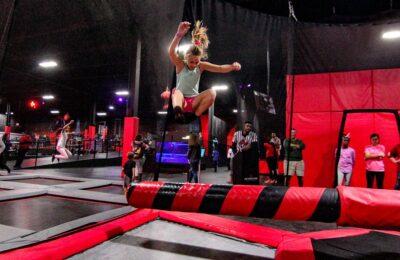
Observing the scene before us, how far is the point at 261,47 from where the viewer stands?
3.80 metres

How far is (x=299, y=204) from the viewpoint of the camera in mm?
1493

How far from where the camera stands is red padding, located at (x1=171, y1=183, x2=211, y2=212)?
1685mm

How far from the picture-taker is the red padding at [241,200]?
157 cm

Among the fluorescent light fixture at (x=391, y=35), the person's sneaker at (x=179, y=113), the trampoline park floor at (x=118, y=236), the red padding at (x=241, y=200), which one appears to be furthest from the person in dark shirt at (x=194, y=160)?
the fluorescent light fixture at (x=391, y=35)

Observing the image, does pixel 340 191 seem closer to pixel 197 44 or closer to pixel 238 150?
pixel 197 44

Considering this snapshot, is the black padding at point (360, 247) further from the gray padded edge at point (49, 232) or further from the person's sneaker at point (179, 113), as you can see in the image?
the gray padded edge at point (49, 232)

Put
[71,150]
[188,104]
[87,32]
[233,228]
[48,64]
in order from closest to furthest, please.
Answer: [188,104] → [233,228] → [87,32] → [48,64] → [71,150]

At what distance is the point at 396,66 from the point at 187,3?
5389 millimetres

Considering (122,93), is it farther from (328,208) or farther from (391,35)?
(328,208)

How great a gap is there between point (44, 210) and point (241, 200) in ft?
9.77

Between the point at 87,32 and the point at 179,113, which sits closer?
the point at 179,113

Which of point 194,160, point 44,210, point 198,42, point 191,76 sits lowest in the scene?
point 44,210

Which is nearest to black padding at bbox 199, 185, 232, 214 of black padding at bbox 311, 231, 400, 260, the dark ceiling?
black padding at bbox 311, 231, 400, 260

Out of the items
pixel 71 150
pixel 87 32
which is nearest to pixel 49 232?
pixel 87 32
